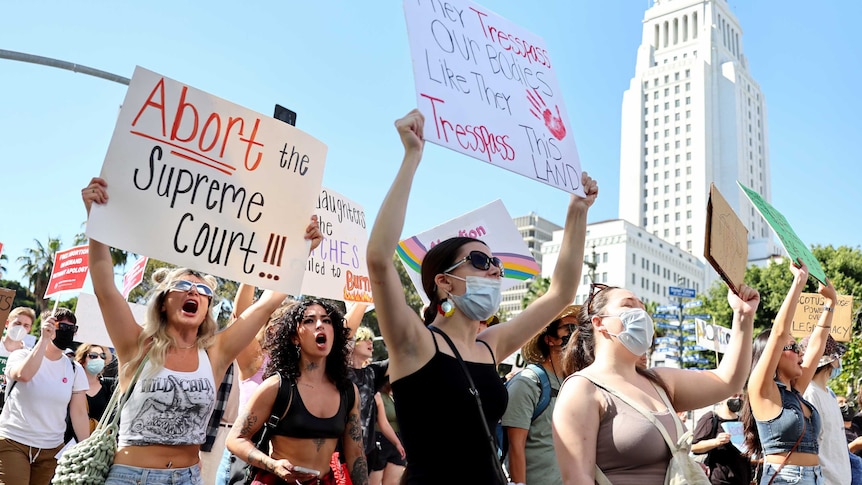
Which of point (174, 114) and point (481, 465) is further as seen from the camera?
point (174, 114)

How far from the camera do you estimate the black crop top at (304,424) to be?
4254 mm

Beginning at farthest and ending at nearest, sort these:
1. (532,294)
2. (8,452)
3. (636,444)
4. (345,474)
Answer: (532,294) < (8,452) < (345,474) < (636,444)

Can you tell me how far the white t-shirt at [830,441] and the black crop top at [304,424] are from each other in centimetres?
333

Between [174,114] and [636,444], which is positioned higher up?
[174,114]

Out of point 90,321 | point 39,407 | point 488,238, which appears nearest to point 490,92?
point 488,238

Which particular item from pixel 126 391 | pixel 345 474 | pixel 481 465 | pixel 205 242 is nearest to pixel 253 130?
pixel 205 242

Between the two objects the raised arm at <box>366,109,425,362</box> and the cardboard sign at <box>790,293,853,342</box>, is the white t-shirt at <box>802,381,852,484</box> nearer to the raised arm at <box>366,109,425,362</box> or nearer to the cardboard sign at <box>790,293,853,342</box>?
the cardboard sign at <box>790,293,853,342</box>

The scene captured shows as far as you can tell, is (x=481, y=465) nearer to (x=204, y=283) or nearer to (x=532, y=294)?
(x=204, y=283)

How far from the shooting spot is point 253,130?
187 inches

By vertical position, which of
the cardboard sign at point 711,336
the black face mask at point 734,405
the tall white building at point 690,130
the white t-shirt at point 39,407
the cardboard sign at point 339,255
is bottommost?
the white t-shirt at point 39,407

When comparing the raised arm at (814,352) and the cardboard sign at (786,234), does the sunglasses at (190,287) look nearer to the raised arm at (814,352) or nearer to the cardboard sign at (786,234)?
the cardboard sign at (786,234)

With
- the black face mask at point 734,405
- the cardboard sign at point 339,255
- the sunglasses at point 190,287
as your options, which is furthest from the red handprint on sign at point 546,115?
the black face mask at point 734,405

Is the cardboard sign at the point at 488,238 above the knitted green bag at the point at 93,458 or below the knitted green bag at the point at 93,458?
above

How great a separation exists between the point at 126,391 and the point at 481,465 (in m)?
1.91
